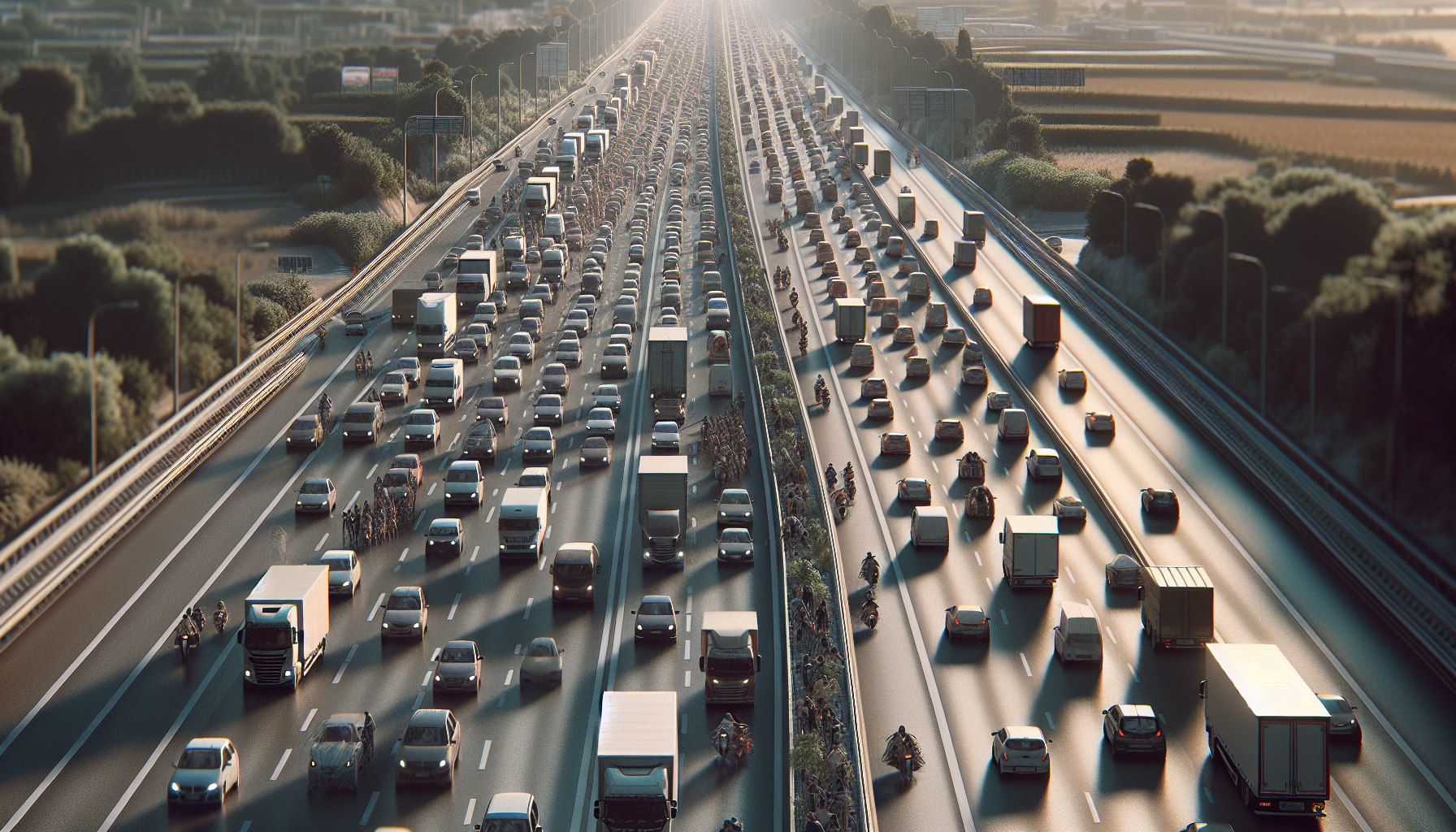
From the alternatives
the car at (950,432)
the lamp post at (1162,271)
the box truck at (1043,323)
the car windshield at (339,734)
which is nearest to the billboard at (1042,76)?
the lamp post at (1162,271)

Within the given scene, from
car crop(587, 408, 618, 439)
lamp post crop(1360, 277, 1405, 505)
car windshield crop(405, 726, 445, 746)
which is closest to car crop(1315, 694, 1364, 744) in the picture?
lamp post crop(1360, 277, 1405, 505)

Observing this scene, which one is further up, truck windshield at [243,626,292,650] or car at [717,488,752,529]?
car at [717,488,752,529]

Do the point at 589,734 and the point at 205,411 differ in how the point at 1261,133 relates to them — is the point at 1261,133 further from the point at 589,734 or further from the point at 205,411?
the point at 589,734

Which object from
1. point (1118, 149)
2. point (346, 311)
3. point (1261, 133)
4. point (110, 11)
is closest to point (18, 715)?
point (110, 11)

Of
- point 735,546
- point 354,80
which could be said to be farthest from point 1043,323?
point 354,80

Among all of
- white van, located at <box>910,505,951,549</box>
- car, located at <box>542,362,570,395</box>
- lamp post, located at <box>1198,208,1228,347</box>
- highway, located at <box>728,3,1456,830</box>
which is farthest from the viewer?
car, located at <box>542,362,570,395</box>

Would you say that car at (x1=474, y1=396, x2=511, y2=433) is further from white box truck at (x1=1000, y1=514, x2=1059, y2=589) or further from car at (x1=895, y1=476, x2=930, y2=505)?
white box truck at (x1=1000, y1=514, x2=1059, y2=589)

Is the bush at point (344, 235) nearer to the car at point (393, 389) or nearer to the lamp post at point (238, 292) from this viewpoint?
the lamp post at point (238, 292)
